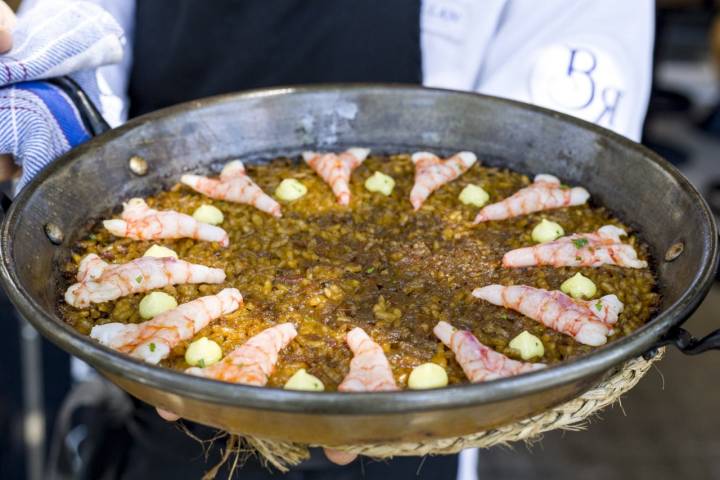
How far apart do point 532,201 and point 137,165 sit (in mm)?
1062

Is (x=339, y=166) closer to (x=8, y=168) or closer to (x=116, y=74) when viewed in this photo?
(x=8, y=168)

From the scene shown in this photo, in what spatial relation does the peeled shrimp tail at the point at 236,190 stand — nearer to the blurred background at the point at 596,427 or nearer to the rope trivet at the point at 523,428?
the rope trivet at the point at 523,428

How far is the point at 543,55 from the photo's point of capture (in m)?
2.32

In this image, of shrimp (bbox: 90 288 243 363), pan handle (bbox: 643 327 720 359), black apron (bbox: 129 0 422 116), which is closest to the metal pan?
pan handle (bbox: 643 327 720 359)

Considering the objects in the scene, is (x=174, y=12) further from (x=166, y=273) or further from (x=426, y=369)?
(x=426, y=369)

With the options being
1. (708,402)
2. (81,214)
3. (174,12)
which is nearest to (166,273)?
(81,214)

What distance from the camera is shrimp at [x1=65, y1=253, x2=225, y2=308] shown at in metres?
1.66

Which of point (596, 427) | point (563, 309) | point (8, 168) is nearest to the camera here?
point (563, 309)

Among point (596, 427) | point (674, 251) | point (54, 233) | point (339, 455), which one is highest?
point (674, 251)

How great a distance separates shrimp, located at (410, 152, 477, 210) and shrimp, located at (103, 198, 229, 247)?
53 cm

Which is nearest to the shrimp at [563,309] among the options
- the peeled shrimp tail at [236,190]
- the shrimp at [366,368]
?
the shrimp at [366,368]

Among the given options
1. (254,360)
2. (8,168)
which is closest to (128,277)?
(254,360)

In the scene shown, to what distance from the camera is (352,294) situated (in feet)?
5.61

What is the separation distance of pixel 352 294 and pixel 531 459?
8.42 feet
